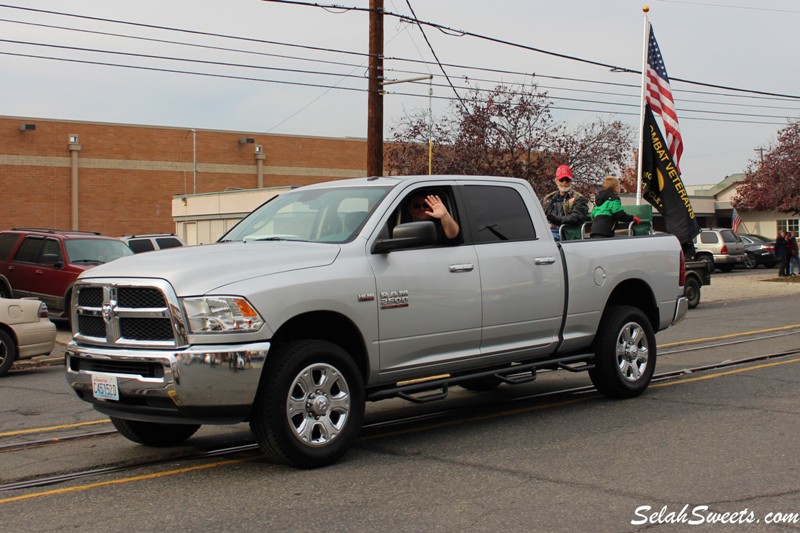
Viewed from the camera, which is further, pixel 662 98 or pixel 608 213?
pixel 662 98

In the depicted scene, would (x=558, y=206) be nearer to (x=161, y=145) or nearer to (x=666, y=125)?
(x=666, y=125)

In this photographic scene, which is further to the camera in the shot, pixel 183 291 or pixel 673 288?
pixel 673 288

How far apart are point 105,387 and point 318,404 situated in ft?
4.65

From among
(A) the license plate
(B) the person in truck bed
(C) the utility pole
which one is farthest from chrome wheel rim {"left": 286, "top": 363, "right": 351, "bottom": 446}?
(C) the utility pole

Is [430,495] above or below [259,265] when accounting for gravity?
below

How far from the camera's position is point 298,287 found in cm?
634

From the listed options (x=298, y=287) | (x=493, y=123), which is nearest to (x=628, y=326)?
(x=298, y=287)

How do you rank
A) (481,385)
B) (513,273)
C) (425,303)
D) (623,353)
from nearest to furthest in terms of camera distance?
(425,303) < (513,273) < (623,353) < (481,385)

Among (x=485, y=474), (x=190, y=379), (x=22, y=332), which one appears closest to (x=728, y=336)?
(x=485, y=474)

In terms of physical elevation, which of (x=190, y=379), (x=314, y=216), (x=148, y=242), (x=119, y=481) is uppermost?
(x=314, y=216)

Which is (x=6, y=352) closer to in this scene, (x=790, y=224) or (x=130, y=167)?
(x=130, y=167)

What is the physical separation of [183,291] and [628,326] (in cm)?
458

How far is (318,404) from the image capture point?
20.9 ft

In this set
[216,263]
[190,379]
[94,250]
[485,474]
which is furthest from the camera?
[94,250]
